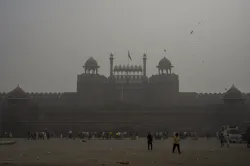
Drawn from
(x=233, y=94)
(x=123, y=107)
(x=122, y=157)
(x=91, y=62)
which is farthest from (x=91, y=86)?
(x=122, y=157)

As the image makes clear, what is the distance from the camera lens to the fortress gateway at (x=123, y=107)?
36.2 metres

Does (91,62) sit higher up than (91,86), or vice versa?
(91,62)

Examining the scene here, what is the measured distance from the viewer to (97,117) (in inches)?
1460

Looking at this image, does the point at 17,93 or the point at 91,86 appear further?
the point at 91,86

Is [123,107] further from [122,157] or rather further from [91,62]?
[122,157]

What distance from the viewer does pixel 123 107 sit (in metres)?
39.2

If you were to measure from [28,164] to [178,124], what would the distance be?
1089 inches

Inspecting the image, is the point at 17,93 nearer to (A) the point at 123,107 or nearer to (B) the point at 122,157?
(A) the point at 123,107

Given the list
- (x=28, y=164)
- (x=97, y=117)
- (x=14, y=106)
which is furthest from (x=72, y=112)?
(x=28, y=164)

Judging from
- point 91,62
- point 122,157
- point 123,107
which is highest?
point 91,62

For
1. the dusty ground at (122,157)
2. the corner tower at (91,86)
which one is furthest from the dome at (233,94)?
the dusty ground at (122,157)

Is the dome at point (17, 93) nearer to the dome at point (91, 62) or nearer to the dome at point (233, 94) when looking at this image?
the dome at point (91, 62)

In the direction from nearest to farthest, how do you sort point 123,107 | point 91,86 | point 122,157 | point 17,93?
point 122,157 → point 123,107 → point 17,93 → point 91,86

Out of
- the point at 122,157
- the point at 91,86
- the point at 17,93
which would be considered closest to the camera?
the point at 122,157
